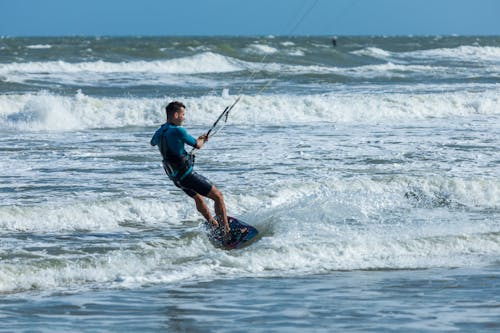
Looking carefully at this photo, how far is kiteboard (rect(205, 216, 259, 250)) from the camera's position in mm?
10598

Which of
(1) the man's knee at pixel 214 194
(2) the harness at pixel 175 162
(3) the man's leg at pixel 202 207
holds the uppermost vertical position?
(2) the harness at pixel 175 162

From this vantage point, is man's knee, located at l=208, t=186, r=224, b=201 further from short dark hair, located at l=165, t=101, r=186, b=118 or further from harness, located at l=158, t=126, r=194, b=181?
short dark hair, located at l=165, t=101, r=186, b=118

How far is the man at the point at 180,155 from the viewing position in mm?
9969

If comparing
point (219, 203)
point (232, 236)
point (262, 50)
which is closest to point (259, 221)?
point (232, 236)

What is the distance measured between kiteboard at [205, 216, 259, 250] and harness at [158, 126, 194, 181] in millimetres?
760

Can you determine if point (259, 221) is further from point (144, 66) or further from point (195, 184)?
point (144, 66)

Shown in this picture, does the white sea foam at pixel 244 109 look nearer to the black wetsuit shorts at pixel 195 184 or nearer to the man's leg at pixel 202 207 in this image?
the man's leg at pixel 202 207

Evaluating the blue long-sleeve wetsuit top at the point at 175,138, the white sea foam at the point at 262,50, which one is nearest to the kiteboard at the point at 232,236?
the blue long-sleeve wetsuit top at the point at 175,138

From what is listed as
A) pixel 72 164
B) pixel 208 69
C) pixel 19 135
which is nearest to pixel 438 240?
pixel 72 164

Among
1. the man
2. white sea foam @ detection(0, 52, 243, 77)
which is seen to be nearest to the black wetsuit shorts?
the man

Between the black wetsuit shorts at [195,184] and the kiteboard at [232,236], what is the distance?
0.51 m

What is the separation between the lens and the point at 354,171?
51.2 ft

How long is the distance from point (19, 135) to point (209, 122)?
18.9ft

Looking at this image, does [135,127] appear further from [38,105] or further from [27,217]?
[27,217]
